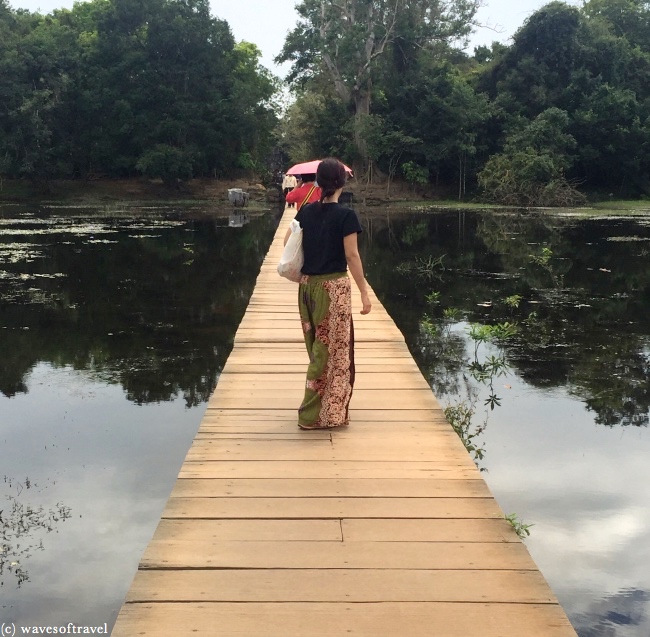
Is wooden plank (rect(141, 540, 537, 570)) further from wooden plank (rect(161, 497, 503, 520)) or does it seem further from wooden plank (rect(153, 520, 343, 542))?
wooden plank (rect(161, 497, 503, 520))

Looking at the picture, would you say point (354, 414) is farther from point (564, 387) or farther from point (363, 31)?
point (363, 31)

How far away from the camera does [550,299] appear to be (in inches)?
399

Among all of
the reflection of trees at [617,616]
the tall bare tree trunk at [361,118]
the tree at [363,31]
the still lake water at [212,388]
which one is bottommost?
the reflection of trees at [617,616]

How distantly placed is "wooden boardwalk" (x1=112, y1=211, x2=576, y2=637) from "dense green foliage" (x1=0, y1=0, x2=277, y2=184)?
3216cm

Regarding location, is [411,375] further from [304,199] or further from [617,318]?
[617,318]

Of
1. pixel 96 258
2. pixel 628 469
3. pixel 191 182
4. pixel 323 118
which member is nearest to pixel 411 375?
pixel 628 469

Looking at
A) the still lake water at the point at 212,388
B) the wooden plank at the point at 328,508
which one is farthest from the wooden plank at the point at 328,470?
the still lake water at the point at 212,388

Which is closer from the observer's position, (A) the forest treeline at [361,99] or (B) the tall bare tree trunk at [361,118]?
(A) the forest treeline at [361,99]

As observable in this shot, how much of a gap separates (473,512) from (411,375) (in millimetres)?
2182

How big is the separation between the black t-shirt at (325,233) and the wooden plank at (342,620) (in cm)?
197

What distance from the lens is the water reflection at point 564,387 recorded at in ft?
11.6

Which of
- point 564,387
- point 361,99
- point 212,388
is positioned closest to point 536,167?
point 361,99

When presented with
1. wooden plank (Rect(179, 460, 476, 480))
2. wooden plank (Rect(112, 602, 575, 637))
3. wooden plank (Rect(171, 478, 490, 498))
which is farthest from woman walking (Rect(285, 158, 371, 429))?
wooden plank (Rect(112, 602, 575, 637))

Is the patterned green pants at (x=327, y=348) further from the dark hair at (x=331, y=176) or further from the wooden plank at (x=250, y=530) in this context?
the wooden plank at (x=250, y=530)
